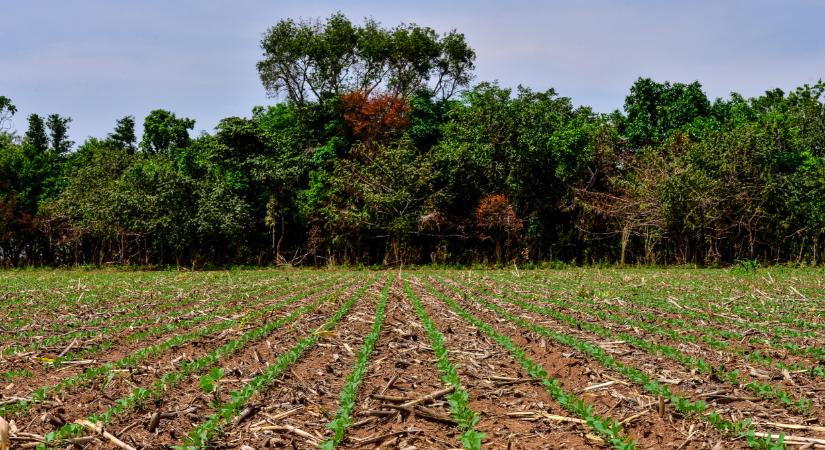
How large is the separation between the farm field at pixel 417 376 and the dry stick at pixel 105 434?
1cm

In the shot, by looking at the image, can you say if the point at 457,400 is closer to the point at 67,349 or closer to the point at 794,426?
the point at 794,426

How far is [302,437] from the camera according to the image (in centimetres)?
564

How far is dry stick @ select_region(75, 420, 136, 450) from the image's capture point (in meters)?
5.18

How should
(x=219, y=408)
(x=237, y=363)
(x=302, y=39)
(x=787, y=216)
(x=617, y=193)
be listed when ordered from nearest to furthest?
(x=219, y=408), (x=237, y=363), (x=787, y=216), (x=617, y=193), (x=302, y=39)

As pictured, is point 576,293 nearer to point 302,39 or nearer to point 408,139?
point 408,139

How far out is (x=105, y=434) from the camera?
5.35 m

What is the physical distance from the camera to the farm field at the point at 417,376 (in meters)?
5.61

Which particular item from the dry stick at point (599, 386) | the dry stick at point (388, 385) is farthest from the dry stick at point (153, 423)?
the dry stick at point (599, 386)

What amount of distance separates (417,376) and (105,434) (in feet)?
11.5

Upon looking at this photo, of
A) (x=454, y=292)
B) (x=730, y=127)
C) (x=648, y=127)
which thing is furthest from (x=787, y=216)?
(x=454, y=292)

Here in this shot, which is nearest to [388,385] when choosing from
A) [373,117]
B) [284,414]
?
[284,414]

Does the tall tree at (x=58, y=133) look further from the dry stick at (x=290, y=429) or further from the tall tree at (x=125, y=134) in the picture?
the dry stick at (x=290, y=429)

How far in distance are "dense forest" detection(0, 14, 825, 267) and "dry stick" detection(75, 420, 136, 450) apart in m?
29.8

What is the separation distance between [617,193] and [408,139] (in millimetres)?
12607
